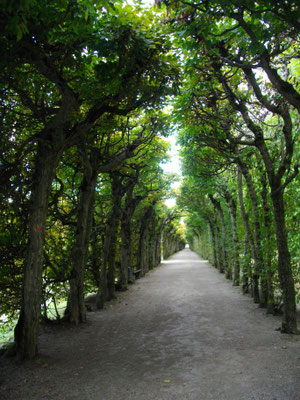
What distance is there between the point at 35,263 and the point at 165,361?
3.16 m

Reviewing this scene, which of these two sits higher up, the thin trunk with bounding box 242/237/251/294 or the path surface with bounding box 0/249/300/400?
the thin trunk with bounding box 242/237/251/294

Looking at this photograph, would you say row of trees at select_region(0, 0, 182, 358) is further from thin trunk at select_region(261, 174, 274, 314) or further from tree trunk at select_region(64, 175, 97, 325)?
thin trunk at select_region(261, 174, 274, 314)

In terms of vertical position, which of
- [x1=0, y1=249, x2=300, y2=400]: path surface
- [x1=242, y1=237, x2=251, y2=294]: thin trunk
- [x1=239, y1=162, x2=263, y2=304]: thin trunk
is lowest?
[x1=0, y1=249, x2=300, y2=400]: path surface

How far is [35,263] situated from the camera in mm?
6188

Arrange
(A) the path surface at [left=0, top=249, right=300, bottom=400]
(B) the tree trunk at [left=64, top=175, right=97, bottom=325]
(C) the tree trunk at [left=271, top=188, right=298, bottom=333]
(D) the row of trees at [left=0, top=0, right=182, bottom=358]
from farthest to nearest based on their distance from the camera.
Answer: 1. (B) the tree trunk at [left=64, top=175, right=97, bottom=325]
2. (C) the tree trunk at [left=271, top=188, right=298, bottom=333]
3. (D) the row of trees at [left=0, top=0, right=182, bottom=358]
4. (A) the path surface at [left=0, top=249, right=300, bottom=400]

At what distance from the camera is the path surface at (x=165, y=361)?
4.48m

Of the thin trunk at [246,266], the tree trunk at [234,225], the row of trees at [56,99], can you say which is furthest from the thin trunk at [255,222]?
the tree trunk at [234,225]

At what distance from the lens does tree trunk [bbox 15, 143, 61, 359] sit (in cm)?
606

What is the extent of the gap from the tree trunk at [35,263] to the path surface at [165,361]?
411mm

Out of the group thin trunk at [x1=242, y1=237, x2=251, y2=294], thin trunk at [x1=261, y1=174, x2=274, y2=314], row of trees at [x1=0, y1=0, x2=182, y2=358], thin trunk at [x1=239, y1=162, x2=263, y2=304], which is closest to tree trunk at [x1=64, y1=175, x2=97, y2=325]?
row of trees at [x1=0, y1=0, x2=182, y2=358]

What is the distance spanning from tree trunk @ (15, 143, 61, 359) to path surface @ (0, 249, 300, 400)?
0.41 meters

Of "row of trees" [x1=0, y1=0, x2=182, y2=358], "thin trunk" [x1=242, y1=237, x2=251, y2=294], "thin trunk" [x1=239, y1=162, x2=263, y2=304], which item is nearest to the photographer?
"row of trees" [x1=0, y1=0, x2=182, y2=358]

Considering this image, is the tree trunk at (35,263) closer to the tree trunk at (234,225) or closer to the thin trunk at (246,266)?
the thin trunk at (246,266)

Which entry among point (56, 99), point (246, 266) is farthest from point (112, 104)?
point (246, 266)
